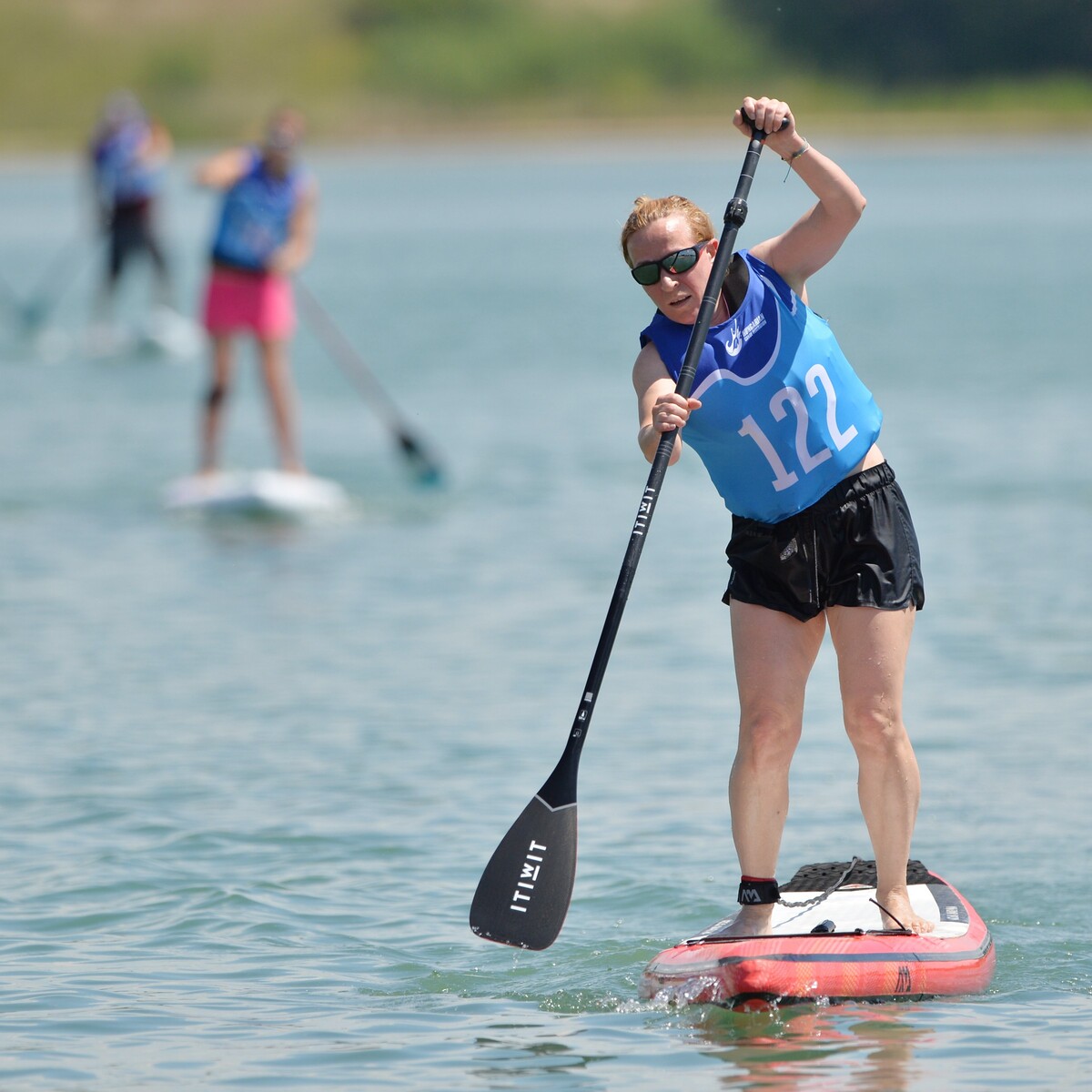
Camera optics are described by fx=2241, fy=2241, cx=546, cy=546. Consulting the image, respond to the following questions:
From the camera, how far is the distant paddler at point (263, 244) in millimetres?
11680

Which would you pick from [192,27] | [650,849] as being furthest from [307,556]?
[192,27]

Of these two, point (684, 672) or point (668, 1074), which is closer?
point (668, 1074)

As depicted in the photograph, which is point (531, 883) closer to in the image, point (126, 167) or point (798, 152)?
point (798, 152)

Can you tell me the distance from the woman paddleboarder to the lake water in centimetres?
62

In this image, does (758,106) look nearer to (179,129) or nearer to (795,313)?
(795,313)

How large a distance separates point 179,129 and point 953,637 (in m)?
65.3

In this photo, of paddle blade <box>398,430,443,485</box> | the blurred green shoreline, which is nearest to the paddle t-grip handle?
paddle blade <box>398,430,443,485</box>

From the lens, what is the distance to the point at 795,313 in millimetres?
5125

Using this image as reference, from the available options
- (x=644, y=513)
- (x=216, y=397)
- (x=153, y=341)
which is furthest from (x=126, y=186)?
(x=644, y=513)

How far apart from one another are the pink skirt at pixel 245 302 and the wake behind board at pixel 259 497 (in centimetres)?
82

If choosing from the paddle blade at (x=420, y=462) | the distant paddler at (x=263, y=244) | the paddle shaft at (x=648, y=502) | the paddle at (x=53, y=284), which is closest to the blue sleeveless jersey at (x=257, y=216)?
the distant paddler at (x=263, y=244)

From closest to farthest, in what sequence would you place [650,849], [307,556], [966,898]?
[966,898], [650,849], [307,556]

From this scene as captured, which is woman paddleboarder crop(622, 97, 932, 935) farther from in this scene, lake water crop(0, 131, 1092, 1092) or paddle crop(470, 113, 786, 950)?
lake water crop(0, 131, 1092, 1092)

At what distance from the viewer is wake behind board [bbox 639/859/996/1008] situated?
16.9 feet
